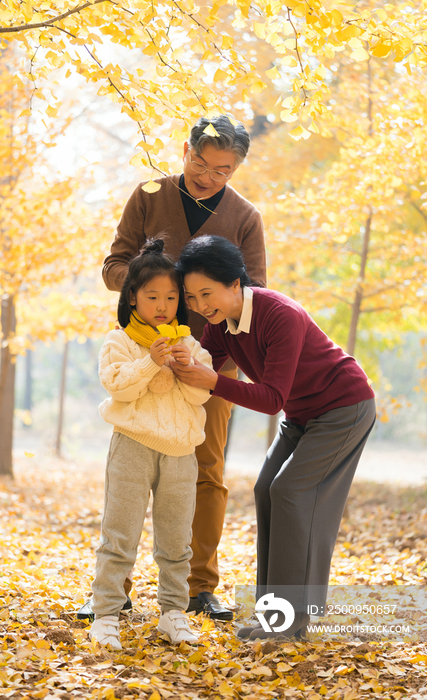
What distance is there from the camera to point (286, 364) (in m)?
2.46

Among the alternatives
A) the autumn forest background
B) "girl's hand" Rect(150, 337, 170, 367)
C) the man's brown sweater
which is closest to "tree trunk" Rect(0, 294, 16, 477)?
the autumn forest background

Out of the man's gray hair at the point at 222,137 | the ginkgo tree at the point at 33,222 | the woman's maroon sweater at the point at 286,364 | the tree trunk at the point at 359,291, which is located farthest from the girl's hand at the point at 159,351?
the ginkgo tree at the point at 33,222

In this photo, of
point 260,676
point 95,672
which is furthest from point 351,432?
point 95,672

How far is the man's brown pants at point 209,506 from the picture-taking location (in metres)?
3.00

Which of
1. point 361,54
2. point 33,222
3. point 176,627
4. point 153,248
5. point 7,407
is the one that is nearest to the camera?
point 361,54

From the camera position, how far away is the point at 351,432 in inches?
102

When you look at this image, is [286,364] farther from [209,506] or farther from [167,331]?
[209,506]

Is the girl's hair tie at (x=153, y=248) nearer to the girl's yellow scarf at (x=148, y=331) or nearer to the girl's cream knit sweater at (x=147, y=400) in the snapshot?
the girl's yellow scarf at (x=148, y=331)

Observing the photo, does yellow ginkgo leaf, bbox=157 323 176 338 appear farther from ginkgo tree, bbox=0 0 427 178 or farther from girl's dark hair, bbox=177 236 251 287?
ginkgo tree, bbox=0 0 427 178

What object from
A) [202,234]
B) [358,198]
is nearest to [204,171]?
[202,234]

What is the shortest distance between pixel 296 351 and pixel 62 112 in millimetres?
6090

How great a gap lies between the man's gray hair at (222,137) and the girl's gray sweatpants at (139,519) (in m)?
1.37

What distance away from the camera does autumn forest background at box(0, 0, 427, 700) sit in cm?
231

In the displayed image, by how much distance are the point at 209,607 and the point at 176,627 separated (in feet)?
1.59
